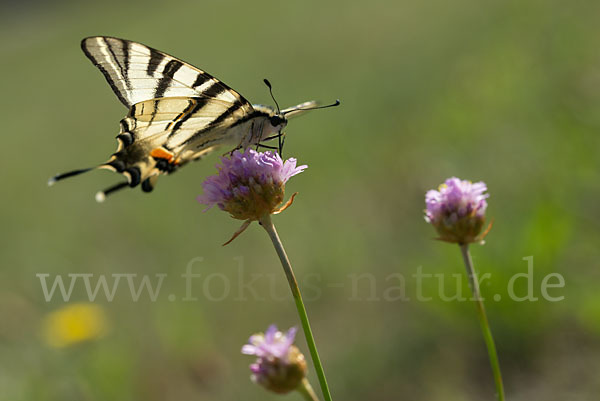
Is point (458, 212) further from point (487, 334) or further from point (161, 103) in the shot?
point (161, 103)

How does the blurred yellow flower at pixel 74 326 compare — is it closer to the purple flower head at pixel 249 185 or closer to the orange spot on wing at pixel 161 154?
the orange spot on wing at pixel 161 154

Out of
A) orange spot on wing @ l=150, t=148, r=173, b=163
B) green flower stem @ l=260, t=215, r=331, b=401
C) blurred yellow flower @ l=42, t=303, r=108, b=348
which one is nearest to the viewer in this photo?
green flower stem @ l=260, t=215, r=331, b=401

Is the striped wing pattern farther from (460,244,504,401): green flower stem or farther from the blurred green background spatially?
the blurred green background

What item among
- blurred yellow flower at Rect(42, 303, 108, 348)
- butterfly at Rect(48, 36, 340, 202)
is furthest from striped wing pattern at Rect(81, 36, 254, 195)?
blurred yellow flower at Rect(42, 303, 108, 348)

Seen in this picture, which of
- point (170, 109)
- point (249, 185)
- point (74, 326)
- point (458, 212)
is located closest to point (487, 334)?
point (458, 212)

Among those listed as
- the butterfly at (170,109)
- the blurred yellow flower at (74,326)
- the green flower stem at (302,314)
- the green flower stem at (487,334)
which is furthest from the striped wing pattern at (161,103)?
the blurred yellow flower at (74,326)

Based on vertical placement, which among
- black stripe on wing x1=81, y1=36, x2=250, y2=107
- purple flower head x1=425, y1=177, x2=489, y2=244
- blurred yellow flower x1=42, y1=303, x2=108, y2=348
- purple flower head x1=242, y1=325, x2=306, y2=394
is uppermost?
black stripe on wing x1=81, y1=36, x2=250, y2=107
